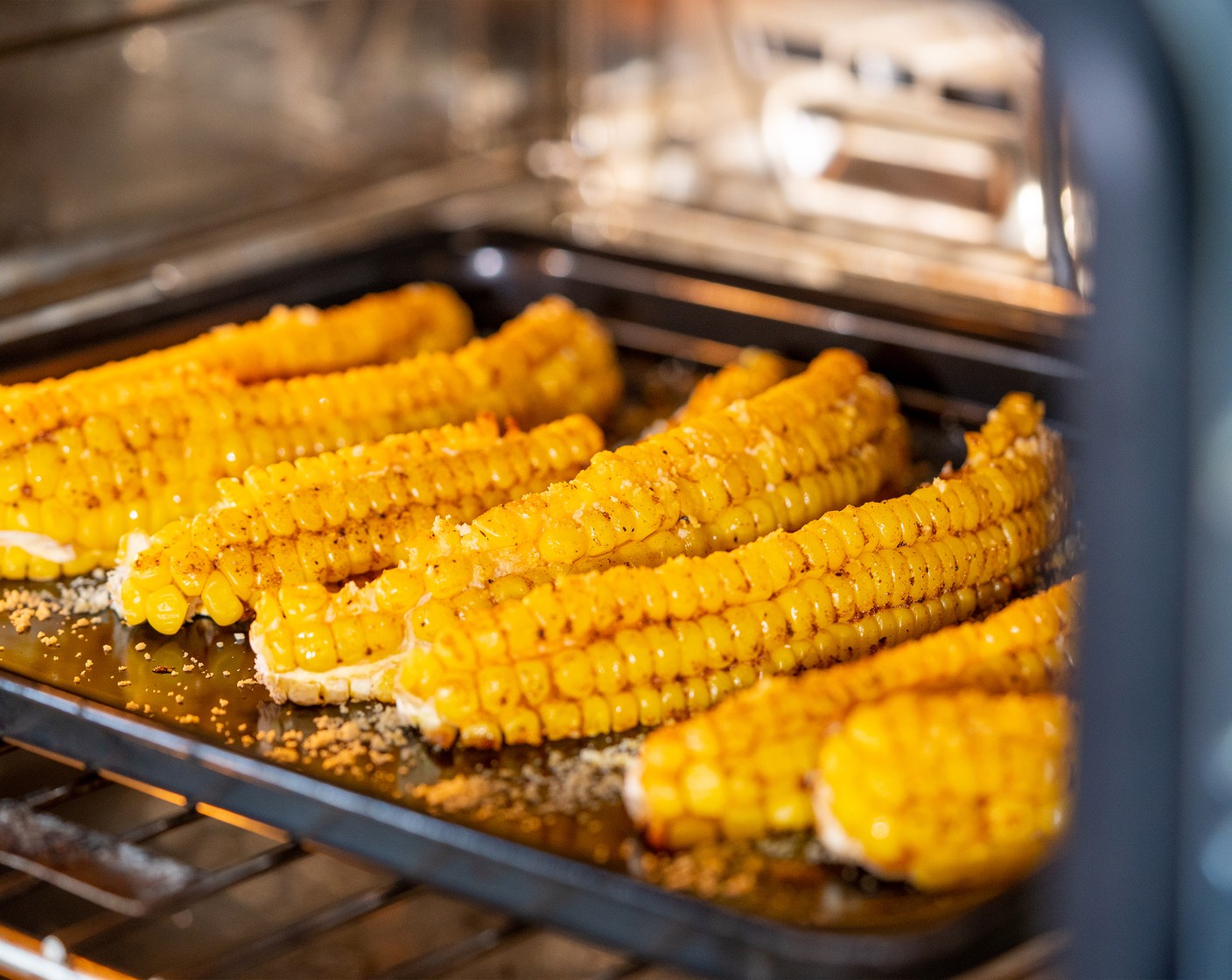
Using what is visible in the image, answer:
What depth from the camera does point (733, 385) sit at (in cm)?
192

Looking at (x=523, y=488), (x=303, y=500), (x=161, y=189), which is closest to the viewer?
(x=303, y=500)

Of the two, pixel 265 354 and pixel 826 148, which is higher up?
pixel 826 148

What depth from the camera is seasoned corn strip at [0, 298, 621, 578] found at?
1687mm

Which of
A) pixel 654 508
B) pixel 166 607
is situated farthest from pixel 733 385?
pixel 166 607

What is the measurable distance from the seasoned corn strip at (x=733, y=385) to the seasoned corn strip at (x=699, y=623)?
1.13 ft

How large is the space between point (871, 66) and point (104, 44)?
106 cm

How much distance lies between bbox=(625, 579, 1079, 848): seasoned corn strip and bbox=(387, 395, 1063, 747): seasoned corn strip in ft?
0.37

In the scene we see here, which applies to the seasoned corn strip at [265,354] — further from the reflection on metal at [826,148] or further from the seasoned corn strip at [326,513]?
the reflection on metal at [826,148]

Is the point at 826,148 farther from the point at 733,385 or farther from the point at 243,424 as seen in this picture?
the point at 243,424

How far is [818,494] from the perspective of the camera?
5.64 feet

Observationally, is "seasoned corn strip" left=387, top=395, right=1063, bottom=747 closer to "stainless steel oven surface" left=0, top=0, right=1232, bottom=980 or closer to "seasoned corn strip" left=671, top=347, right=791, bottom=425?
A: "stainless steel oven surface" left=0, top=0, right=1232, bottom=980

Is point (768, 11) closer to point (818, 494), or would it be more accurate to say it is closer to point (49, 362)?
point (818, 494)

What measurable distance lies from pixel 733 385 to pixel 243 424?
1.85 feet

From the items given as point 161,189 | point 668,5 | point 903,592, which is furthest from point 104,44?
point 903,592
